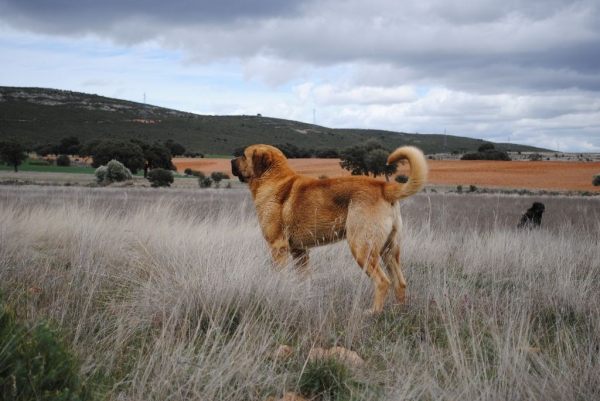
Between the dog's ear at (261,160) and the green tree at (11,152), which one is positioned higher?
the dog's ear at (261,160)

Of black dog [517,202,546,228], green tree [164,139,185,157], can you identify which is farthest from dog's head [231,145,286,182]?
green tree [164,139,185,157]

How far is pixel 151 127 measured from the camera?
95625mm

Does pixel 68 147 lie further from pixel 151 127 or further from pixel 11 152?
pixel 151 127

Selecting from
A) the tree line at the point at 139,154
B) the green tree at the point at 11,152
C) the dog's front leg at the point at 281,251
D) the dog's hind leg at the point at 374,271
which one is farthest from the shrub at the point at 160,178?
the dog's hind leg at the point at 374,271

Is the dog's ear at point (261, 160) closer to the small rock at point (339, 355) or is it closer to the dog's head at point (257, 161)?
the dog's head at point (257, 161)

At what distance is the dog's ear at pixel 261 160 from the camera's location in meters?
6.19

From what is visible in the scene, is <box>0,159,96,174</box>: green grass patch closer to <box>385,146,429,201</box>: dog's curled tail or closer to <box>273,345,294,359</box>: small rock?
<box>385,146,429,201</box>: dog's curled tail

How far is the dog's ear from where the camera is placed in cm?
619

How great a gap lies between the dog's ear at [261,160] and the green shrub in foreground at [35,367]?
370 cm

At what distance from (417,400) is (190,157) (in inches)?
3185

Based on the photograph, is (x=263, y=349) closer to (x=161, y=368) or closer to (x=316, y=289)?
(x=161, y=368)

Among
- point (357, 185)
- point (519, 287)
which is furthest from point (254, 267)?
point (519, 287)

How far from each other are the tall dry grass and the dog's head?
1.07 m

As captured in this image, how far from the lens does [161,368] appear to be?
128 inches
